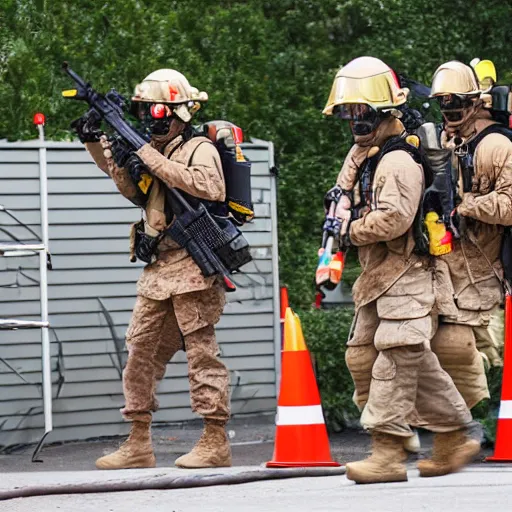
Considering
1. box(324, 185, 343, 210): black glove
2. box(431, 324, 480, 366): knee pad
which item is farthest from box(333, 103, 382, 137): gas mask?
box(431, 324, 480, 366): knee pad

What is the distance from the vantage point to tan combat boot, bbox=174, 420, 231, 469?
26.1 feet

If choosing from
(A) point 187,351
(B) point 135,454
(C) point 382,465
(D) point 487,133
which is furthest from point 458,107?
(B) point 135,454

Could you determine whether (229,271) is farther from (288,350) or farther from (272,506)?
(272,506)

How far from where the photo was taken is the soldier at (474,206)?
756 cm

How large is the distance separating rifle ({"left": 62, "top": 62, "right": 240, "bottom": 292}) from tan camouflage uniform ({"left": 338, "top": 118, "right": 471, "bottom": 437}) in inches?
37.9

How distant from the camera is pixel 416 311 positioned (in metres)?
7.02

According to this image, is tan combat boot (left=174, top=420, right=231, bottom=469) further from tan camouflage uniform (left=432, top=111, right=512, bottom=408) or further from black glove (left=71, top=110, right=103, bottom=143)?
black glove (left=71, top=110, right=103, bottom=143)

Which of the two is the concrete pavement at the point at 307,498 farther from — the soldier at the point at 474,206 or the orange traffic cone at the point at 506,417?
the orange traffic cone at the point at 506,417

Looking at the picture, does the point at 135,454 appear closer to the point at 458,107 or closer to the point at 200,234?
the point at 200,234

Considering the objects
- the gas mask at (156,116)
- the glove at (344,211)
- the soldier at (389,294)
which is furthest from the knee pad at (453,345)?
the gas mask at (156,116)

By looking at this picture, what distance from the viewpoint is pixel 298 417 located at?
7.81m

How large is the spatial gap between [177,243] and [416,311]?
61.2 inches

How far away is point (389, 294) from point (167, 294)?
4.53ft

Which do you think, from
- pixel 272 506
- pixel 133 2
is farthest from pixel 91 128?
pixel 133 2
